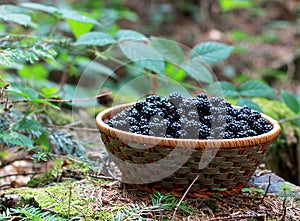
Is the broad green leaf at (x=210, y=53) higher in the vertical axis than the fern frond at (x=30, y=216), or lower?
higher

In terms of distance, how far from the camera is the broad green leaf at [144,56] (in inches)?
70.0

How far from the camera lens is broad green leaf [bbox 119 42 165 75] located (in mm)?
1777

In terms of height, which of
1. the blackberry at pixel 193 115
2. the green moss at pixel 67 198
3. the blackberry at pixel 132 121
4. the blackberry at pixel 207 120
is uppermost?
the blackberry at pixel 193 115

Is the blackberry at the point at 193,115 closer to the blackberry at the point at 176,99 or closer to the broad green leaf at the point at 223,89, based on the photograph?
the blackberry at the point at 176,99

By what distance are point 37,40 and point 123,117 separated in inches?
31.5

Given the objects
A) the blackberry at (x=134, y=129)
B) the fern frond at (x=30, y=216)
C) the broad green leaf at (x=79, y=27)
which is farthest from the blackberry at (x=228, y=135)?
the broad green leaf at (x=79, y=27)

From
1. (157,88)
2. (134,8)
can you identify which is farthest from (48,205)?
(134,8)

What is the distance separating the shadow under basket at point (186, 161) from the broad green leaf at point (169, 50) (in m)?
0.81

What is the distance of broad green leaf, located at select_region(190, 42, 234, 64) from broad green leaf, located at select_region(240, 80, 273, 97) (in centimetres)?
17

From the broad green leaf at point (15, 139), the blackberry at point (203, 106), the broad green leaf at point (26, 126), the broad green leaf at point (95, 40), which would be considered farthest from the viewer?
the broad green leaf at point (95, 40)

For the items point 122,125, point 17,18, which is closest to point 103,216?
point 122,125

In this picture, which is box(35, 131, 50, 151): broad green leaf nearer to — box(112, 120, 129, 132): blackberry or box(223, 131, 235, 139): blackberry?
box(112, 120, 129, 132): blackberry

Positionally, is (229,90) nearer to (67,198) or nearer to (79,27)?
(79,27)

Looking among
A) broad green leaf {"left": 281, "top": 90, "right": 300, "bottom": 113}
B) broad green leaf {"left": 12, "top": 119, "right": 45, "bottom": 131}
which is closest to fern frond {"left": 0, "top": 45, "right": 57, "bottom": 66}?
broad green leaf {"left": 12, "top": 119, "right": 45, "bottom": 131}
